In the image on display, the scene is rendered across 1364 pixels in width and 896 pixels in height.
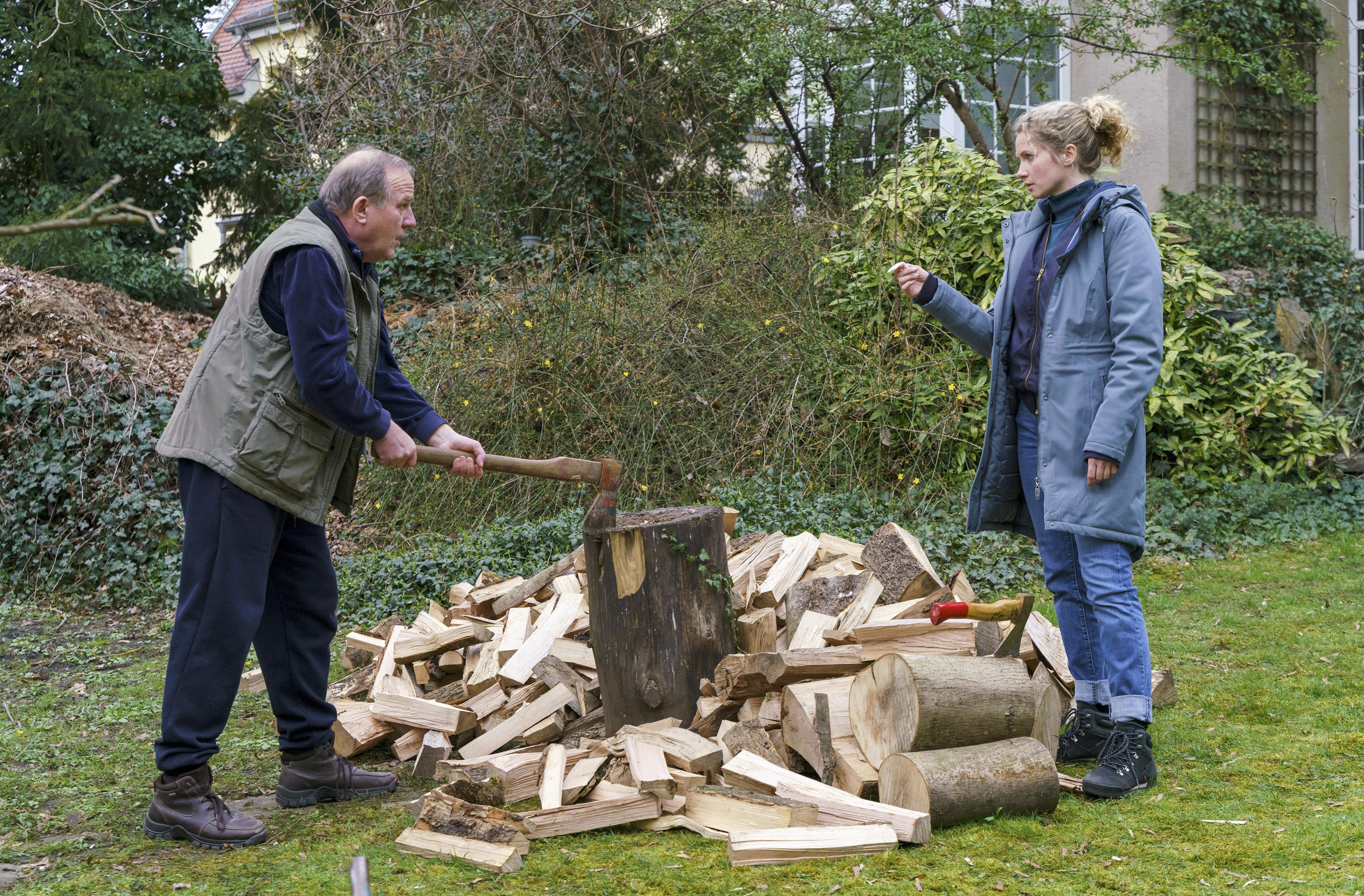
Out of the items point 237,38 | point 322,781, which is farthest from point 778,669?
point 237,38

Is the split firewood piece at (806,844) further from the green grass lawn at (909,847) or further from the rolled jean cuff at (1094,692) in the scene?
the rolled jean cuff at (1094,692)

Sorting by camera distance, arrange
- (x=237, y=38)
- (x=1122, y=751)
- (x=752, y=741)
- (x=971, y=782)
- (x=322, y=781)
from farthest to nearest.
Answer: (x=237, y=38) < (x=322, y=781) < (x=752, y=741) < (x=1122, y=751) < (x=971, y=782)

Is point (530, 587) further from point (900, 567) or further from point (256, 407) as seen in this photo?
point (256, 407)

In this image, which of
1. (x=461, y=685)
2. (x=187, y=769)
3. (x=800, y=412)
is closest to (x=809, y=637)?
(x=461, y=685)

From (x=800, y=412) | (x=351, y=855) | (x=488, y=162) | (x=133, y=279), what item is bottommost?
(x=351, y=855)

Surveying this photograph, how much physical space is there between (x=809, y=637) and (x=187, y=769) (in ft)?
6.67

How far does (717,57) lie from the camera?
9.88 m

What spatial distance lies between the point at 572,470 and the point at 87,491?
16.6ft

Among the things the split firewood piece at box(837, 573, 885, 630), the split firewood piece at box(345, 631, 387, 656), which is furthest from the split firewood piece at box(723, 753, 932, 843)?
the split firewood piece at box(345, 631, 387, 656)

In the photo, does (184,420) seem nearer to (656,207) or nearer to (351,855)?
(351,855)

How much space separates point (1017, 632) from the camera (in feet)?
11.4

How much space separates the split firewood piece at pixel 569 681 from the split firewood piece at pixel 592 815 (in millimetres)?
942

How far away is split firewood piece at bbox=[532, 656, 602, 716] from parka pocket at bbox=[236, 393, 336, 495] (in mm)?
1305

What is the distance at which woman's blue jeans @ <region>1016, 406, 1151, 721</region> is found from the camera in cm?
315
